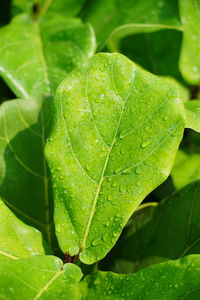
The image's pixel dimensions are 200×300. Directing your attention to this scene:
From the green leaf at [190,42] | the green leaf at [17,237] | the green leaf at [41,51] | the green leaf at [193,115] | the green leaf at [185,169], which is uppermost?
the green leaf at [41,51]

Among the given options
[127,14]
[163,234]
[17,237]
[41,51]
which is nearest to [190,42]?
[127,14]

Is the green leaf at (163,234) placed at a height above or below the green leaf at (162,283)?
below

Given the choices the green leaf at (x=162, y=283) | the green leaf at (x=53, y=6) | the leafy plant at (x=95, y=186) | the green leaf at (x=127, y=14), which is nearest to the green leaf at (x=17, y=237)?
the leafy plant at (x=95, y=186)

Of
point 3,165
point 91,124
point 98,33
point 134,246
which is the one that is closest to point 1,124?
point 3,165

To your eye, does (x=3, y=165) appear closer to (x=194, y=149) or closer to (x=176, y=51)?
(x=194, y=149)

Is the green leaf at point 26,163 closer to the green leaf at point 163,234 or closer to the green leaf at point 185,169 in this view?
the green leaf at point 163,234
